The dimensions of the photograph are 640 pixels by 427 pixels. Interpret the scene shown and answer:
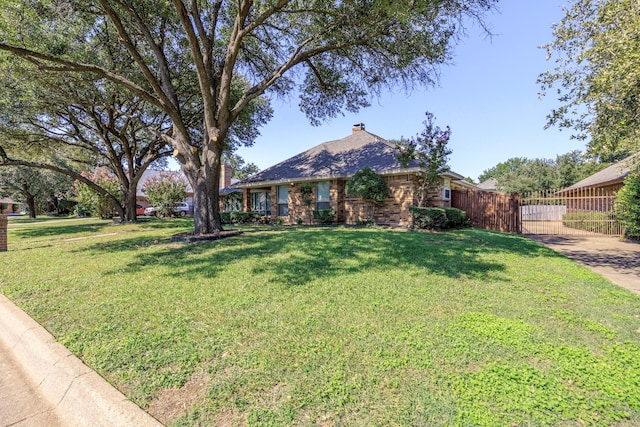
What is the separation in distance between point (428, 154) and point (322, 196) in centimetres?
570

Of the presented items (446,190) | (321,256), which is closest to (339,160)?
(446,190)

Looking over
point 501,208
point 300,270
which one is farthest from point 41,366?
point 501,208

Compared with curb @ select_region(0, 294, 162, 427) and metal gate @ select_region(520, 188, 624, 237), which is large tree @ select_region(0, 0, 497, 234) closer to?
curb @ select_region(0, 294, 162, 427)

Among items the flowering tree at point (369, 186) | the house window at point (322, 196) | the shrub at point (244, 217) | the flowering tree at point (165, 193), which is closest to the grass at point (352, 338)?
the flowering tree at point (369, 186)

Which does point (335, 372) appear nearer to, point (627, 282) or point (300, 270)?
point (300, 270)

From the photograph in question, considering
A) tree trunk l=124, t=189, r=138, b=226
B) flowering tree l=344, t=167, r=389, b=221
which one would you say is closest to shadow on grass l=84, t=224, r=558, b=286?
flowering tree l=344, t=167, r=389, b=221

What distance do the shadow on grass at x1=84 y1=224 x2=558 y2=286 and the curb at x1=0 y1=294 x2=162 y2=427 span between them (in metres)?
2.14

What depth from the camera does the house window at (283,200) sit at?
1719cm

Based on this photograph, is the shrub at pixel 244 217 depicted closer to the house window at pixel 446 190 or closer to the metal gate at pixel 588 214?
the house window at pixel 446 190

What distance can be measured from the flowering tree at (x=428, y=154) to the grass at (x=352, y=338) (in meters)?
6.42

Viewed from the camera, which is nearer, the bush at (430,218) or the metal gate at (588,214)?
the bush at (430,218)

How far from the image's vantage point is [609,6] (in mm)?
6539

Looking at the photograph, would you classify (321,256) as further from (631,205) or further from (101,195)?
(101,195)

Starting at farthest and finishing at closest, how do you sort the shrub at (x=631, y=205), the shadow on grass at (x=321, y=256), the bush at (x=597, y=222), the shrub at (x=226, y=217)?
the shrub at (x=226, y=217) < the bush at (x=597, y=222) < the shrub at (x=631, y=205) < the shadow on grass at (x=321, y=256)
